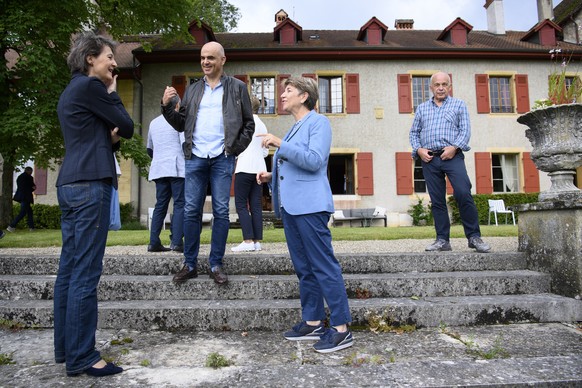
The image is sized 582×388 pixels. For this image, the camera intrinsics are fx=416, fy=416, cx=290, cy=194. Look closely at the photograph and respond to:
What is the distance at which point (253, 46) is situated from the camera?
53.5 feet

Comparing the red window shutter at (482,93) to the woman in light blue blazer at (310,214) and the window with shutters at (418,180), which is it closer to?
the window with shutters at (418,180)

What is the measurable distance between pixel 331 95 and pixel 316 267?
1421 cm

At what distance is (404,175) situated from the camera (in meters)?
15.4

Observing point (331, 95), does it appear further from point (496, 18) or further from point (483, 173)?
point (496, 18)

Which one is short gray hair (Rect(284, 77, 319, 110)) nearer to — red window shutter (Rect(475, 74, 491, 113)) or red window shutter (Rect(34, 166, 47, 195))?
red window shutter (Rect(475, 74, 491, 113))

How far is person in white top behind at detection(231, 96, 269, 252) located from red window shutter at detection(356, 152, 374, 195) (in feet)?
35.8

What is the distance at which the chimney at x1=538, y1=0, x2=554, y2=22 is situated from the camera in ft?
65.3

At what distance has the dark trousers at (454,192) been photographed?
407cm

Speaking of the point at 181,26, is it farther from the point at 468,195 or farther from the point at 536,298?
the point at 536,298

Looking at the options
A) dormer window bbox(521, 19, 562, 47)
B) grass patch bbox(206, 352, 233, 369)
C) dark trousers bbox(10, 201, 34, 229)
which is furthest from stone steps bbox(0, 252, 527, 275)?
dormer window bbox(521, 19, 562, 47)

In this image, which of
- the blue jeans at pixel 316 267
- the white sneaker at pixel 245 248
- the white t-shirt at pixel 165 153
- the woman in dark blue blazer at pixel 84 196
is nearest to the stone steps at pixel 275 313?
the blue jeans at pixel 316 267

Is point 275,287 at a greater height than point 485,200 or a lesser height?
lesser

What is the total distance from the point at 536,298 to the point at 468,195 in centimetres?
117

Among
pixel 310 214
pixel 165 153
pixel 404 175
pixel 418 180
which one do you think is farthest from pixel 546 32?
pixel 310 214
